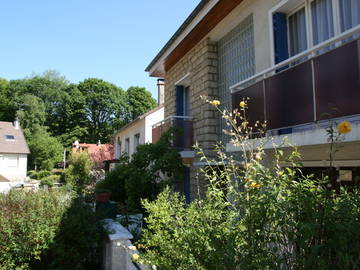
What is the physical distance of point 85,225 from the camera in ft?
19.6

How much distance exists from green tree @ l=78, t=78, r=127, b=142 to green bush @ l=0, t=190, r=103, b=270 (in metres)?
52.5

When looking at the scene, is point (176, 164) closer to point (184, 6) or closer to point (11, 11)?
point (184, 6)

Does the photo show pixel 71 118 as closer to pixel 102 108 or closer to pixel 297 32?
pixel 102 108

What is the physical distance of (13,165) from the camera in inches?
1740

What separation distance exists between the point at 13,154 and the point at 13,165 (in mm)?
1602

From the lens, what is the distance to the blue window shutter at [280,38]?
Answer: 5.79 meters

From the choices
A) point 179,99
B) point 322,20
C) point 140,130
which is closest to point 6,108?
point 140,130

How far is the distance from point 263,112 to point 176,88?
6031 millimetres

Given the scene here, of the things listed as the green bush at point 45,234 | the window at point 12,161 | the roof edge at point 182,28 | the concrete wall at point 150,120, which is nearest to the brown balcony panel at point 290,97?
the roof edge at point 182,28

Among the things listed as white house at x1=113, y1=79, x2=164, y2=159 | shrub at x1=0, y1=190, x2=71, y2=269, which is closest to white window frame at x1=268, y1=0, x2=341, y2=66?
shrub at x1=0, y1=190, x2=71, y2=269

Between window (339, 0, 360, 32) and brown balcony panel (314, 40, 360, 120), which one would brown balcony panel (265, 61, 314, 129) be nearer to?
brown balcony panel (314, 40, 360, 120)

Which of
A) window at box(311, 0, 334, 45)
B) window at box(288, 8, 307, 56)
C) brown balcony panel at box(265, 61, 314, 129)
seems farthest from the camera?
window at box(288, 8, 307, 56)

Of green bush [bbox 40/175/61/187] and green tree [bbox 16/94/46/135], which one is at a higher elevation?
green tree [bbox 16/94/46/135]

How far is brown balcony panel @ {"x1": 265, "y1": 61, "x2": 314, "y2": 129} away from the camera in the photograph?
4188mm
